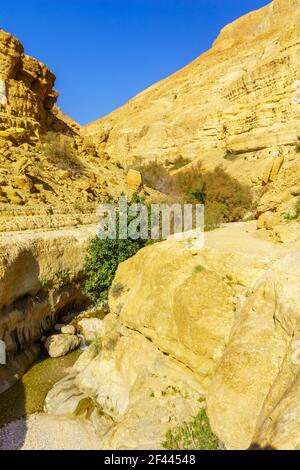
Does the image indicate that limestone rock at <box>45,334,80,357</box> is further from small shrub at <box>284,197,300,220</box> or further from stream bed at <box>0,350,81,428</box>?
small shrub at <box>284,197,300,220</box>

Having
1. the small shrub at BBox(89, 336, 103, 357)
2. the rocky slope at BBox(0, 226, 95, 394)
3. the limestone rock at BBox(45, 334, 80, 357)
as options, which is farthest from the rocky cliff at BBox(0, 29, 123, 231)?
the small shrub at BBox(89, 336, 103, 357)

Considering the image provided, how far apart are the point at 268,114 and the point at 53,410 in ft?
92.9

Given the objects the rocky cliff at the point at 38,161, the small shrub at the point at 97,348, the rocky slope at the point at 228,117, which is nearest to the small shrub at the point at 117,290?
the small shrub at the point at 97,348

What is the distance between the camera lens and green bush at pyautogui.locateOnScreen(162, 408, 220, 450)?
5.24 meters

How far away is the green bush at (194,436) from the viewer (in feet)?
17.2

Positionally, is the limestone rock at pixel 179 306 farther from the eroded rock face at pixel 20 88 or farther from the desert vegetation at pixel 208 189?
the eroded rock face at pixel 20 88

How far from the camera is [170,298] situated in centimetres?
721

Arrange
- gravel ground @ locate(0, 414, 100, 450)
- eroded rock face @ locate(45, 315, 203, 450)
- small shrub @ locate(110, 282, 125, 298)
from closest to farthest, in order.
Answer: eroded rock face @ locate(45, 315, 203, 450) < gravel ground @ locate(0, 414, 100, 450) < small shrub @ locate(110, 282, 125, 298)

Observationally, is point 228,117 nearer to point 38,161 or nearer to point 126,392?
point 38,161

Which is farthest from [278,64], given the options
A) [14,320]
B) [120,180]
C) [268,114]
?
[14,320]

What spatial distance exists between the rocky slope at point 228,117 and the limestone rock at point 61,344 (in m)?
10.9

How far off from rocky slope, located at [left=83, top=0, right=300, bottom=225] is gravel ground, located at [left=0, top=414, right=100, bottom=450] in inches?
489

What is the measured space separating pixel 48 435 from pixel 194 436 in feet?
10.7
